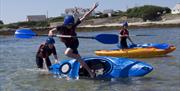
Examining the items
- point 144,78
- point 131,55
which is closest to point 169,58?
point 131,55

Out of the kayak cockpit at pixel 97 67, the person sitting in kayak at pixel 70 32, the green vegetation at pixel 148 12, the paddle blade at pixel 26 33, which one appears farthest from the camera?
the green vegetation at pixel 148 12

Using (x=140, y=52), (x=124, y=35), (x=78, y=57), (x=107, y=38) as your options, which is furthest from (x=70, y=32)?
(x=140, y=52)

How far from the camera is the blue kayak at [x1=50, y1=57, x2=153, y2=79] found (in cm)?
1203

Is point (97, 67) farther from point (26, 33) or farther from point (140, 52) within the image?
point (140, 52)

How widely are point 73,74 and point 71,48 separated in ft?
3.53

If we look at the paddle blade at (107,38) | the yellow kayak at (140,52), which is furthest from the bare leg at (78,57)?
the yellow kayak at (140,52)

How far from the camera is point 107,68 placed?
12.3m

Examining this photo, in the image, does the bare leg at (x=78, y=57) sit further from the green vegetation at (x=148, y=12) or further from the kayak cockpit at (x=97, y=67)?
the green vegetation at (x=148, y=12)

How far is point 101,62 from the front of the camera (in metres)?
12.5

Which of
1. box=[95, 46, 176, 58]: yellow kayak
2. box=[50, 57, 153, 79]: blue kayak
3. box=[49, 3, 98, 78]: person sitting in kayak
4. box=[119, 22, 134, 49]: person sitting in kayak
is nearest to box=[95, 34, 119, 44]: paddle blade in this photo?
box=[50, 57, 153, 79]: blue kayak

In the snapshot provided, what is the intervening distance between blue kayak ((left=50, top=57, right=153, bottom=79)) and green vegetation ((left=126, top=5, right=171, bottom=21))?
245 feet

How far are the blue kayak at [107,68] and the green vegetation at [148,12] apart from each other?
74.5 metres

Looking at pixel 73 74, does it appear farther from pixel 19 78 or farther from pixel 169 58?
pixel 169 58

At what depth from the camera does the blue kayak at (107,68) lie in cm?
1203
